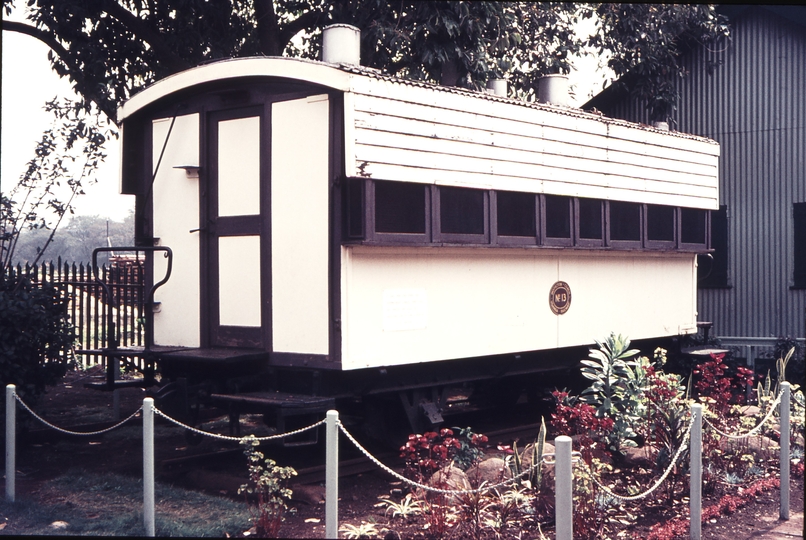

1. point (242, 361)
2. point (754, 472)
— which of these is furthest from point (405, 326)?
point (754, 472)

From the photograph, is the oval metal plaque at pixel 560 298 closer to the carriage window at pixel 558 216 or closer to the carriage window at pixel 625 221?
the carriage window at pixel 558 216

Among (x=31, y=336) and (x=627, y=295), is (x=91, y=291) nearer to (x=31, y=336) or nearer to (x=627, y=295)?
(x=31, y=336)

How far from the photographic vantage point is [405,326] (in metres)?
7.26

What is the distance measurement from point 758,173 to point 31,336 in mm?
10528

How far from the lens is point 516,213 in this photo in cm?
823

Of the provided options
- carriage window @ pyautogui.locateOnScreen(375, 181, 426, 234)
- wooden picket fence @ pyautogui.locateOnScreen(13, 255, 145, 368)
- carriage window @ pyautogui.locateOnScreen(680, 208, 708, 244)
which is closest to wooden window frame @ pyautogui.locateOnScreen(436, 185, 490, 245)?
carriage window @ pyautogui.locateOnScreen(375, 181, 426, 234)

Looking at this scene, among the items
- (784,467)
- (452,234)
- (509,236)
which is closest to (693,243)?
(509,236)

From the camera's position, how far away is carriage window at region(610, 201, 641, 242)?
9.54m

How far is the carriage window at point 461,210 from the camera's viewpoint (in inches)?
295

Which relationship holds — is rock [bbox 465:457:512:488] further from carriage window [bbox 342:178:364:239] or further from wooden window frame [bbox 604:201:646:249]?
wooden window frame [bbox 604:201:646:249]

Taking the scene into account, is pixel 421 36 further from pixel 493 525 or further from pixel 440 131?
pixel 493 525

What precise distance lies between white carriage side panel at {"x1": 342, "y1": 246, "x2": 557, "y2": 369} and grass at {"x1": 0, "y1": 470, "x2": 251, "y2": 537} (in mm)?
1484

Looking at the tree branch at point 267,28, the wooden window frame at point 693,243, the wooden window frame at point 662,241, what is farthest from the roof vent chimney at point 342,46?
the tree branch at point 267,28

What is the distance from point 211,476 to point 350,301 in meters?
1.98
